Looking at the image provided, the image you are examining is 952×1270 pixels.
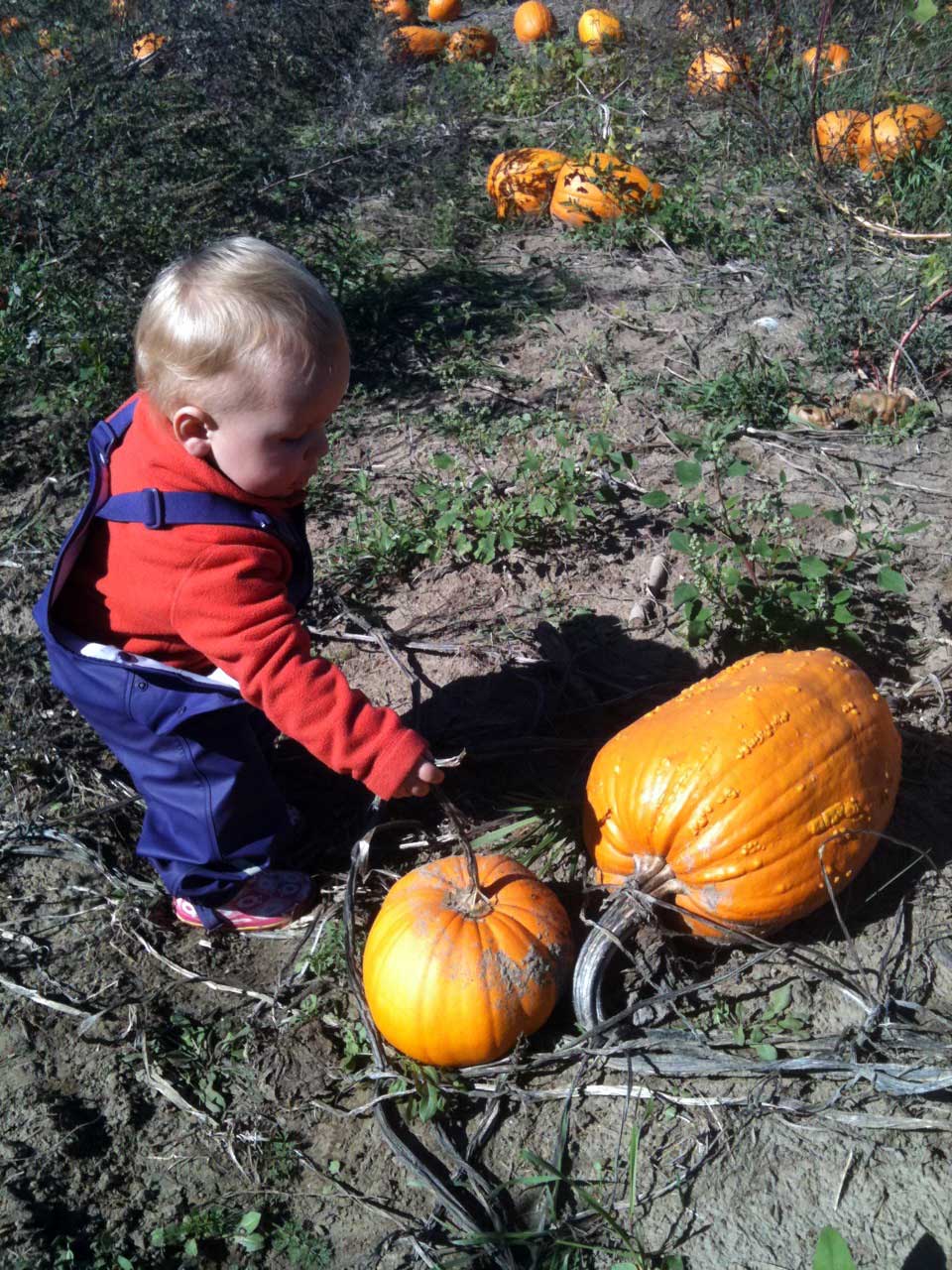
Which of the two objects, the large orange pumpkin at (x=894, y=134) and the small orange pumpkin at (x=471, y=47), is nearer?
the large orange pumpkin at (x=894, y=134)

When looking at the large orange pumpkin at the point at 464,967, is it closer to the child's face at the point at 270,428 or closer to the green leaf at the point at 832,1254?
the green leaf at the point at 832,1254

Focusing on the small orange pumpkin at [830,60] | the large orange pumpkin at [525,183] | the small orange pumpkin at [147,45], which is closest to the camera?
the large orange pumpkin at [525,183]

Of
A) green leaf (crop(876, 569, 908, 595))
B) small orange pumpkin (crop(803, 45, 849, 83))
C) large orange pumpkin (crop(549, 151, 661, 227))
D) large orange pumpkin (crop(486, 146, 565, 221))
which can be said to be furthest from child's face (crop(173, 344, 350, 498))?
small orange pumpkin (crop(803, 45, 849, 83))

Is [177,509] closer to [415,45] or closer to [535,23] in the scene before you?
[415,45]

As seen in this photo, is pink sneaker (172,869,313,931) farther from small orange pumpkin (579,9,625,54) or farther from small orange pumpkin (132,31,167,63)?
small orange pumpkin (579,9,625,54)

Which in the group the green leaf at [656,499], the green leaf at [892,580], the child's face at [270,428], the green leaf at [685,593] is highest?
the child's face at [270,428]

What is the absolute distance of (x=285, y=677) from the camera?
2.25 meters

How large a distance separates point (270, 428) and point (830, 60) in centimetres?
634

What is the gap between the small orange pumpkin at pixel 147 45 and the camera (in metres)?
7.40

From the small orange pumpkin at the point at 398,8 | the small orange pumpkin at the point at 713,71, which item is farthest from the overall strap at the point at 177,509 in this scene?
the small orange pumpkin at the point at 398,8

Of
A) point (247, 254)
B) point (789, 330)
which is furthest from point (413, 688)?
point (789, 330)

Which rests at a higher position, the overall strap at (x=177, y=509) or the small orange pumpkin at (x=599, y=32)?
the overall strap at (x=177, y=509)

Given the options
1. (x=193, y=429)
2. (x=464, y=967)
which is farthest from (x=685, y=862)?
(x=193, y=429)

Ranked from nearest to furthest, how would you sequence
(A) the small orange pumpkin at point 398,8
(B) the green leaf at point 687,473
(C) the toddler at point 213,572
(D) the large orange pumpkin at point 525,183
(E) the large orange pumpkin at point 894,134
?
(C) the toddler at point 213,572
(B) the green leaf at point 687,473
(E) the large orange pumpkin at point 894,134
(D) the large orange pumpkin at point 525,183
(A) the small orange pumpkin at point 398,8
